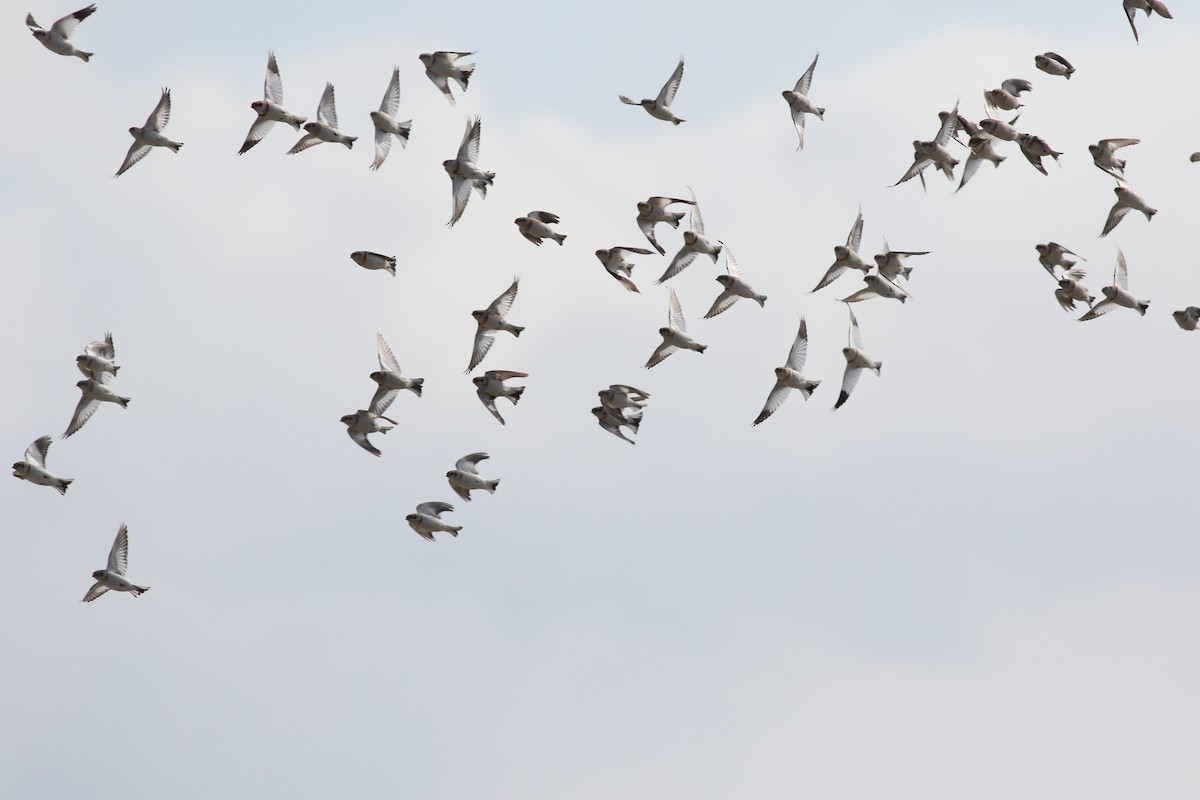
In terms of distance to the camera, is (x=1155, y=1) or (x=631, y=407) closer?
(x=1155, y=1)

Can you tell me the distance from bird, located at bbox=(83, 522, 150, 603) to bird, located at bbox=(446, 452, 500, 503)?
7.56 m

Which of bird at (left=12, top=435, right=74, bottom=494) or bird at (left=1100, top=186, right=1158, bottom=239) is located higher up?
bird at (left=1100, top=186, right=1158, bottom=239)

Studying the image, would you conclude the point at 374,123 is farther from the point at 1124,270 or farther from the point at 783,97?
the point at 1124,270

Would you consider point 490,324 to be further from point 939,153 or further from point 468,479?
point 939,153

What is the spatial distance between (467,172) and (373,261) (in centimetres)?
307

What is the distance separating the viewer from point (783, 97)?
4172 centimetres

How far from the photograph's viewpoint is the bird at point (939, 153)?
39688 mm

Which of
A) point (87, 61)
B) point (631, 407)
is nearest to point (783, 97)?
point (631, 407)

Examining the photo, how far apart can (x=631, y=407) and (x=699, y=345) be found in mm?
2033

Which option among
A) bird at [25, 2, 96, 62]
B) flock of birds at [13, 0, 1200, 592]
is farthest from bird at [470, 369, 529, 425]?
bird at [25, 2, 96, 62]

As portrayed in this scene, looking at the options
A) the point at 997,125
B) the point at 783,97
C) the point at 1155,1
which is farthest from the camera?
the point at 783,97

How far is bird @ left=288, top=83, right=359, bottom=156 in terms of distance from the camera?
4050 centimetres

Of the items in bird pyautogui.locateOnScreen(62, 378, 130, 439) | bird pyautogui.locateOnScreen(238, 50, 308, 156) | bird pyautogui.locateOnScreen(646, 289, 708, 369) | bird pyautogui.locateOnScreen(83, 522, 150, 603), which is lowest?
bird pyautogui.locateOnScreen(83, 522, 150, 603)

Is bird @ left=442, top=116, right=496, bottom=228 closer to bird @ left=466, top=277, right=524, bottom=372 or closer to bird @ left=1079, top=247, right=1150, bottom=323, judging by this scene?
bird @ left=466, top=277, right=524, bottom=372
